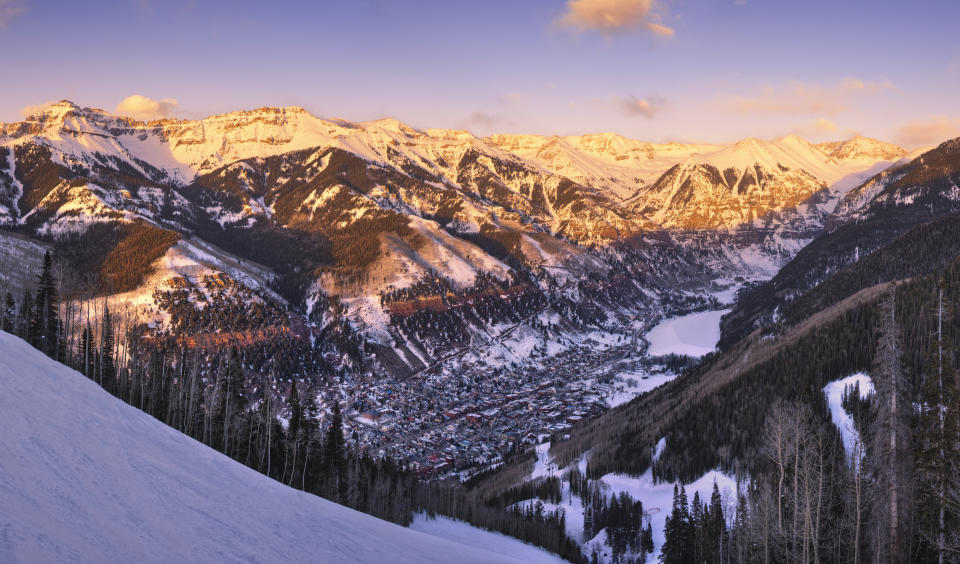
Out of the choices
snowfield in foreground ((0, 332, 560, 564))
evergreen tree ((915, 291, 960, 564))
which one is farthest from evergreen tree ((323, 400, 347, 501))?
evergreen tree ((915, 291, 960, 564))

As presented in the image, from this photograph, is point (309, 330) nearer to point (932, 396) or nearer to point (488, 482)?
point (488, 482)

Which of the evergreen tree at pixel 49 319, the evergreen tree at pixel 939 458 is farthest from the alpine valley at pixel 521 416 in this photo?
the evergreen tree at pixel 49 319

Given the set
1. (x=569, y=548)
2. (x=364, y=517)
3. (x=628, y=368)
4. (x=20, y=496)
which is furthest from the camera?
(x=628, y=368)

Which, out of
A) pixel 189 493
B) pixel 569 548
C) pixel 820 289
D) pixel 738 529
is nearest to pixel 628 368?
pixel 820 289

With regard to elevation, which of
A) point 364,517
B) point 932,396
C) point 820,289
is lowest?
point 364,517

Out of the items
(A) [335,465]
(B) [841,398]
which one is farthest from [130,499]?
(B) [841,398]

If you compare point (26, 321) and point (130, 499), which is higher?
point (26, 321)

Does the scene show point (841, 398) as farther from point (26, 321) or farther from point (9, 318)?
point (9, 318)

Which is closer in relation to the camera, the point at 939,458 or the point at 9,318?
the point at 939,458
